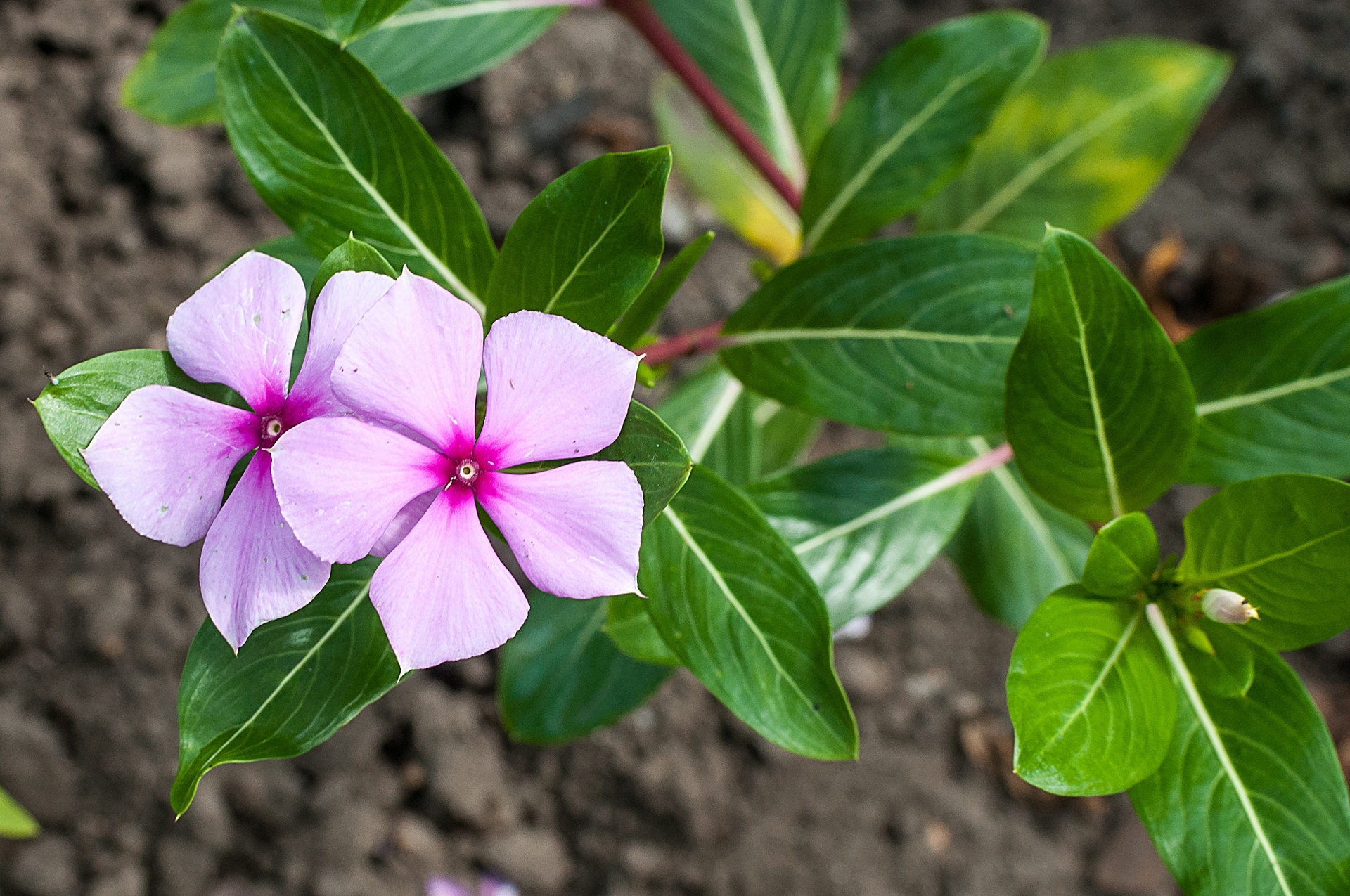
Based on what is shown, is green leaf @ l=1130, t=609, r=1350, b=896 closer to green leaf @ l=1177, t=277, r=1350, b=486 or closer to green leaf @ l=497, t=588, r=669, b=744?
green leaf @ l=1177, t=277, r=1350, b=486

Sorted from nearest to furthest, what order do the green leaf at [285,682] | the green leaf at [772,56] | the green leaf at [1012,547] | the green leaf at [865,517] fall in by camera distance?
the green leaf at [285,682] → the green leaf at [865,517] → the green leaf at [1012,547] → the green leaf at [772,56]

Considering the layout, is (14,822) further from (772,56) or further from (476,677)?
(772,56)

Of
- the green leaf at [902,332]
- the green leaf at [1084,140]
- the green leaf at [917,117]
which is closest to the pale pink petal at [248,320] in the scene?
the green leaf at [902,332]

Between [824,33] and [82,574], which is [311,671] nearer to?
[824,33]

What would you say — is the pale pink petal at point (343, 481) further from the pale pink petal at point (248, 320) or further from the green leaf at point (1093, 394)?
the green leaf at point (1093, 394)

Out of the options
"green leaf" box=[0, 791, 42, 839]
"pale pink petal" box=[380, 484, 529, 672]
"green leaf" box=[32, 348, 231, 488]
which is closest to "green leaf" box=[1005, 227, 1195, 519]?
"pale pink petal" box=[380, 484, 529, 672]

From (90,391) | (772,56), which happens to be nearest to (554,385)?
(90,391)
